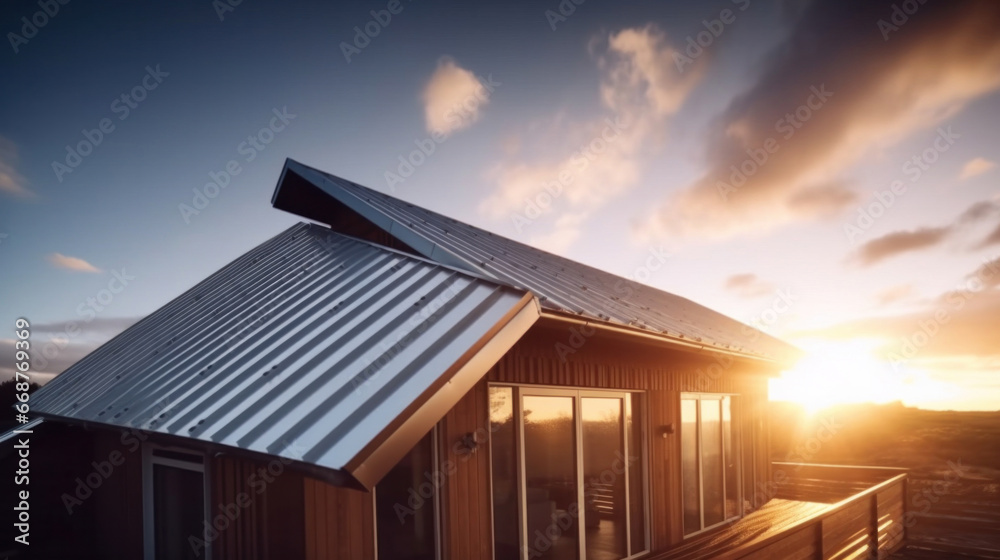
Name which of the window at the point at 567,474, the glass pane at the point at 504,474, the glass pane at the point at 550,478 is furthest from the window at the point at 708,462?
the glass pane at the point at 504,474

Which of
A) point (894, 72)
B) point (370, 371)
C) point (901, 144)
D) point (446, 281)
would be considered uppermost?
point (894, 72)

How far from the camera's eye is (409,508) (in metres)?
4.25

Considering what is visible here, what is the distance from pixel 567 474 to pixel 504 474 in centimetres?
94

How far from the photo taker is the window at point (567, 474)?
16.8 feet

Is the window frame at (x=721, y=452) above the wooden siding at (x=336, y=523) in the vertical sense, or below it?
below

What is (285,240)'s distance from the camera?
26.9ft

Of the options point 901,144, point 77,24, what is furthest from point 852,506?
point 77,24

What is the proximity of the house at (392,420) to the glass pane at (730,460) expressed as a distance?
53 millimetres

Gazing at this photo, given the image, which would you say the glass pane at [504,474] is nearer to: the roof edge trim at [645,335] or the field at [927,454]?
the roof edge trim at [645,335]

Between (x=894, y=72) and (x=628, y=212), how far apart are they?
4.40m

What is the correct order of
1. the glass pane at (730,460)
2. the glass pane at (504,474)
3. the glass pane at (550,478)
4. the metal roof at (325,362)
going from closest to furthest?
1. the metal roof at (325,362)
2. the glass pane at (504,474)
3. the glass pane at (550,478)
4. the glass pane at (730,460)

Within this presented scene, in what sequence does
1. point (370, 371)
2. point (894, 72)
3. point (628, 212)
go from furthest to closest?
1. point (628, 212)
2. point (894, 72)
3. point (370, 371)

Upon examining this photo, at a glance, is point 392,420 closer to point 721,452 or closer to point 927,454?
point 721,452

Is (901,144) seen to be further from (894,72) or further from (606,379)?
(606,379)
